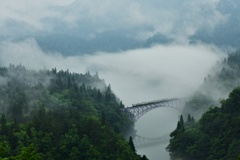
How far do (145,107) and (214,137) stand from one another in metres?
50.6

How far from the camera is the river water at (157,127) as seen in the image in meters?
111

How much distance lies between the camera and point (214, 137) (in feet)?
276

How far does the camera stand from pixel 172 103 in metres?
143

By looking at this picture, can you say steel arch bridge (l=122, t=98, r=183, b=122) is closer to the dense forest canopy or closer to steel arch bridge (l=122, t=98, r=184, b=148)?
steel arch bridge (l=122, t=98, r=184, b=148)

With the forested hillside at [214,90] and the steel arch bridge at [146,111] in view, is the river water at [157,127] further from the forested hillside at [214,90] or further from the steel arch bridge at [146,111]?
the forested hillside at [214,90]

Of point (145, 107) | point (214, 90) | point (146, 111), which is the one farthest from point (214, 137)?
point (214, 90)

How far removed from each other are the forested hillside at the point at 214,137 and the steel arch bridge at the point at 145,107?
36866 mm

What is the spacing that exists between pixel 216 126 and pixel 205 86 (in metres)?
59.6

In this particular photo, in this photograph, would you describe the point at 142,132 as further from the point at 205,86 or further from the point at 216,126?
the point at 216,126

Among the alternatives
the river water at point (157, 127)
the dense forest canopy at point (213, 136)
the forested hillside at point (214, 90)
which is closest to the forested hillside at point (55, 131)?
the dense forest canopy at point (213, 136)

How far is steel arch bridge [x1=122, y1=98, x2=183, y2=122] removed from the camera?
5083 inches

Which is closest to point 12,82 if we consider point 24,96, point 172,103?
point 24,96

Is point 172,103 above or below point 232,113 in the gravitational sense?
above

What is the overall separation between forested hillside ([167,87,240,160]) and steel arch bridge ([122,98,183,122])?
121 ft
